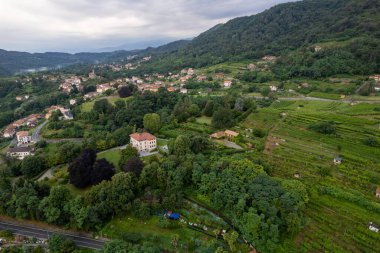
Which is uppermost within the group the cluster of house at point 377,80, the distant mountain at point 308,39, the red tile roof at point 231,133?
the distant mountain at point 308,39

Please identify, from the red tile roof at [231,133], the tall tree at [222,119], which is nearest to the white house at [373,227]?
the red tile roof at [231,133]

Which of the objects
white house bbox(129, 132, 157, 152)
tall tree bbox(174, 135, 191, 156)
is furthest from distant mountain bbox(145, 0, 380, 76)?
white house bbox(129, 132, 157, 152)

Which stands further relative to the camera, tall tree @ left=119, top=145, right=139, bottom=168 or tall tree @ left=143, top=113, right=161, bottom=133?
tall tree @ left=143, top=113, right=161, bottom=133

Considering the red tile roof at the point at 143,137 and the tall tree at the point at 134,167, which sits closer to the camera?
the tall tree at the point at 134,167

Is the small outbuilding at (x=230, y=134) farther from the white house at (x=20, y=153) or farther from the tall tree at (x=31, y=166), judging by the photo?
the white house at (x=20, y=153)

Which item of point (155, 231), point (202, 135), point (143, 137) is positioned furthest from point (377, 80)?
point (155, 231)

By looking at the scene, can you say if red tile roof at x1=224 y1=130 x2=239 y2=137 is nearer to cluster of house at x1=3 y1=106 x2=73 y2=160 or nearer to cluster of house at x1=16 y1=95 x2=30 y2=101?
cluster of house at x1=3 y1=106 x2=73 y2=160

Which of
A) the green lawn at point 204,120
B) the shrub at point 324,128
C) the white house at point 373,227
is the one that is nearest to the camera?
the white house at point 373,227

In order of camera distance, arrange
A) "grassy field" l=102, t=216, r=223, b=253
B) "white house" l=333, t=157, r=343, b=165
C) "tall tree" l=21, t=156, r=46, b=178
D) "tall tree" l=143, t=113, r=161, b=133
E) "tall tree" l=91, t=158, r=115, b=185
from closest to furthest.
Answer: "grassy field" l=102, t=216, r=223, b=253, "tall tree" l=91, t=158, r=115, b=185, "white house" l=333, t=157, r=343, b=165, "tall tree" l=21, t=156, r=46, b=178, "tall tree" l=143, t=113, r=161, b=133
